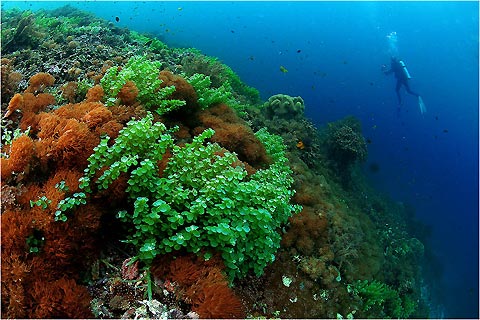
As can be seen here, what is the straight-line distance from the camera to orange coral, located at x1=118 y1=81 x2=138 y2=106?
5.20m

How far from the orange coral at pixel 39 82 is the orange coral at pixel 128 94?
1916 mm

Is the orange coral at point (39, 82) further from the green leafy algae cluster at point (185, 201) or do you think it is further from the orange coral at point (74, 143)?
the green leafy algae cluster at point (185, 201)

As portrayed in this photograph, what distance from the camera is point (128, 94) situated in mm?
5219

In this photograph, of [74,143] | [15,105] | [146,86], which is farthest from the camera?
[146,86]

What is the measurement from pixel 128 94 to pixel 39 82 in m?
2.14

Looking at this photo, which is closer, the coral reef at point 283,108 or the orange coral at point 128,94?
the orange coral at point 128,94

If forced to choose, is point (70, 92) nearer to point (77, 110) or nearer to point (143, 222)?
point (77, 110)

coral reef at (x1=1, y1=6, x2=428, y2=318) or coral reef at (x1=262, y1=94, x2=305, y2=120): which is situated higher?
coral reef at (x1=1, y1=6, x2=428, y2=318)

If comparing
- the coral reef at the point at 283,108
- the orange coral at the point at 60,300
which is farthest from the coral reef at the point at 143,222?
the coral reef at the point at 283,108

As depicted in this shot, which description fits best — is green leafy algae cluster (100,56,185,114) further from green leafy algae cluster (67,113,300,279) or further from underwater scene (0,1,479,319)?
green leafy algae cluster (67,113,300,279)

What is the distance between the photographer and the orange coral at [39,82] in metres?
5.86

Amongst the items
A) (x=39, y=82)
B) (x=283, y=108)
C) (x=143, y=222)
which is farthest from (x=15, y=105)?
(x=283, y=108)

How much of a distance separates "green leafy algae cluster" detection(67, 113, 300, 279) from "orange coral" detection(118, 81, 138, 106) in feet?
5.12


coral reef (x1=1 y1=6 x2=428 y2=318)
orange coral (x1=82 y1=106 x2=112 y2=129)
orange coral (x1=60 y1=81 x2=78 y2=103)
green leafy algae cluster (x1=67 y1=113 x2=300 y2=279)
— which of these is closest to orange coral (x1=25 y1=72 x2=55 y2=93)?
coral reef (x1=1 y1=6 x2=428 y2=318)
